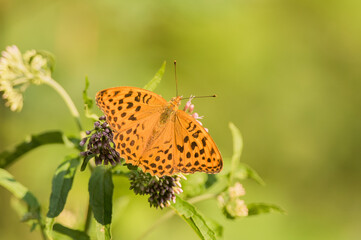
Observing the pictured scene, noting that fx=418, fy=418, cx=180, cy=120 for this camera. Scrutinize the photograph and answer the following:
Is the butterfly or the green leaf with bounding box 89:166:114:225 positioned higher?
the butterfly

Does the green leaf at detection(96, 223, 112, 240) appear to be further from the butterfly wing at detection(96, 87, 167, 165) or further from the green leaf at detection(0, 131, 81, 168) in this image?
the green leaf at detection(0, 131, 81, 168)

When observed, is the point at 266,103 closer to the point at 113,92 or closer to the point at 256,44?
the point at 256,44

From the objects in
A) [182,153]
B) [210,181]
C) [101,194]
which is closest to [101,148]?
[101,194]

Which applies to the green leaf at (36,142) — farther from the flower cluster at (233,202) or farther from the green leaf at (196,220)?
the flower cluster at (233,202)

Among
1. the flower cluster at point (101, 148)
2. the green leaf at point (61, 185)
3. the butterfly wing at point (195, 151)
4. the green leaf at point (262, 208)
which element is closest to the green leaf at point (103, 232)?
the green leaf at point (61, 185)

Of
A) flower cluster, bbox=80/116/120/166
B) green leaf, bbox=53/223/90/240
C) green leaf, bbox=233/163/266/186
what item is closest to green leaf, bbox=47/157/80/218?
flower cluster, bbox=80/116/120/166

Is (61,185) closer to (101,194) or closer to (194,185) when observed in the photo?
(101,194)

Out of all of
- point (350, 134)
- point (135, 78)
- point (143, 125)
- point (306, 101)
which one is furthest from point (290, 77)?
point (143, 125)
